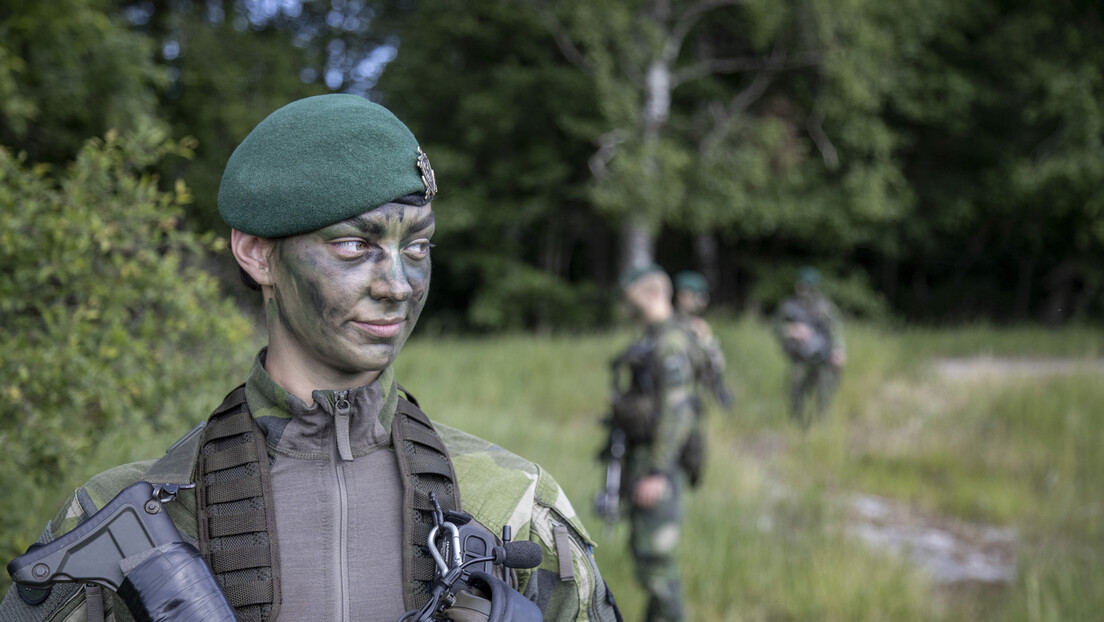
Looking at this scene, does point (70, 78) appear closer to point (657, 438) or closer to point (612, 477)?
point (612, 477)

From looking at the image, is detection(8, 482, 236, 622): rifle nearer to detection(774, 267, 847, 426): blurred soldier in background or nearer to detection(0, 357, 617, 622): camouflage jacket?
detection(0, 357, 617, 622): camouflage jacket

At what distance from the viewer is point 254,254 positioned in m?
1.46

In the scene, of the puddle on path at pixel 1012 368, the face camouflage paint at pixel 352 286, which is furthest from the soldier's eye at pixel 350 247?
the puddle on path at pixel 1012 368

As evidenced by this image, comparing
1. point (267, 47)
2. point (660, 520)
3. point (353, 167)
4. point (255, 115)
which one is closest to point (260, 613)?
point (353, 167)

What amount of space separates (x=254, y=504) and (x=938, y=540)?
22.4ft

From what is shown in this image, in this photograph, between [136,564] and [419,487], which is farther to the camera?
[419,487]

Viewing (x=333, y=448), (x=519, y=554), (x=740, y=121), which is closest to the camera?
(x=519, y=554)

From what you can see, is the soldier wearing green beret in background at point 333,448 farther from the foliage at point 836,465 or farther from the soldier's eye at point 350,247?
the foliage at point 836,465

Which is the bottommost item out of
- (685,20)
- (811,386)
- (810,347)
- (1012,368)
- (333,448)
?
(1012,368)

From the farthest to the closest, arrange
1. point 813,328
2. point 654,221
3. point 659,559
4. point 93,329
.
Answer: point 654,221, point 813,328, point 659,559, point 93,329

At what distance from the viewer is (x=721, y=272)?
23562 mm

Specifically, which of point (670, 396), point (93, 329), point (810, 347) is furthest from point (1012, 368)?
point (93, 329)

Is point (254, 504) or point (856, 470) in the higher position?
point (254, 504)

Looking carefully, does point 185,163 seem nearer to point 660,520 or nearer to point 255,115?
point 255,115
